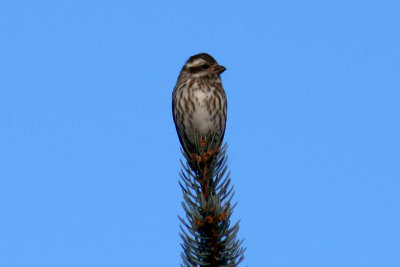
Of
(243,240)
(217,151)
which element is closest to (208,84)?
(217,151)

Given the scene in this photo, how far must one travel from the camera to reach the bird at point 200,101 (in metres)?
9.96

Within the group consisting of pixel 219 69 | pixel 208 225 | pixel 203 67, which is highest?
pixel 203 67

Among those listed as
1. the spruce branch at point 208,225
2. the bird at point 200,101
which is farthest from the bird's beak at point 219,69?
the spruce branch at point 208,225

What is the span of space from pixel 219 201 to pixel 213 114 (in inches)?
206

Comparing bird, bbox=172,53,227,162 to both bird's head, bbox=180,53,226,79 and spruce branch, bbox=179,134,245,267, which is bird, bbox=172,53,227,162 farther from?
spruce branch, bbox=179,134,245,267

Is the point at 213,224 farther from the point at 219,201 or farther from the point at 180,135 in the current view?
the point at 180,135

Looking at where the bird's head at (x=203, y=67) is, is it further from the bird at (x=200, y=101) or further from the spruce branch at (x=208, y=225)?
the spruce branch at (x=208, y=225)

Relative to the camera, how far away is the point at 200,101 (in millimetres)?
9984

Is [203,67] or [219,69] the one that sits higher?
[203,67]

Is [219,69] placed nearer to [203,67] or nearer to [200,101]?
[203,67]

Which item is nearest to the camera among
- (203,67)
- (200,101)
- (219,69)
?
(200,101)

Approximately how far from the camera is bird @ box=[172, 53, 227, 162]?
9.96 m

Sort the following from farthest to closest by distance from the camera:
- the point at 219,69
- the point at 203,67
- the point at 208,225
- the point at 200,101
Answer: the point at 203,67, the point at 219,69, the point at 200,101, the point at 208,225

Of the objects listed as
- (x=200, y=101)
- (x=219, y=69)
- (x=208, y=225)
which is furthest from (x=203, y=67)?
(x=208, y=225)
